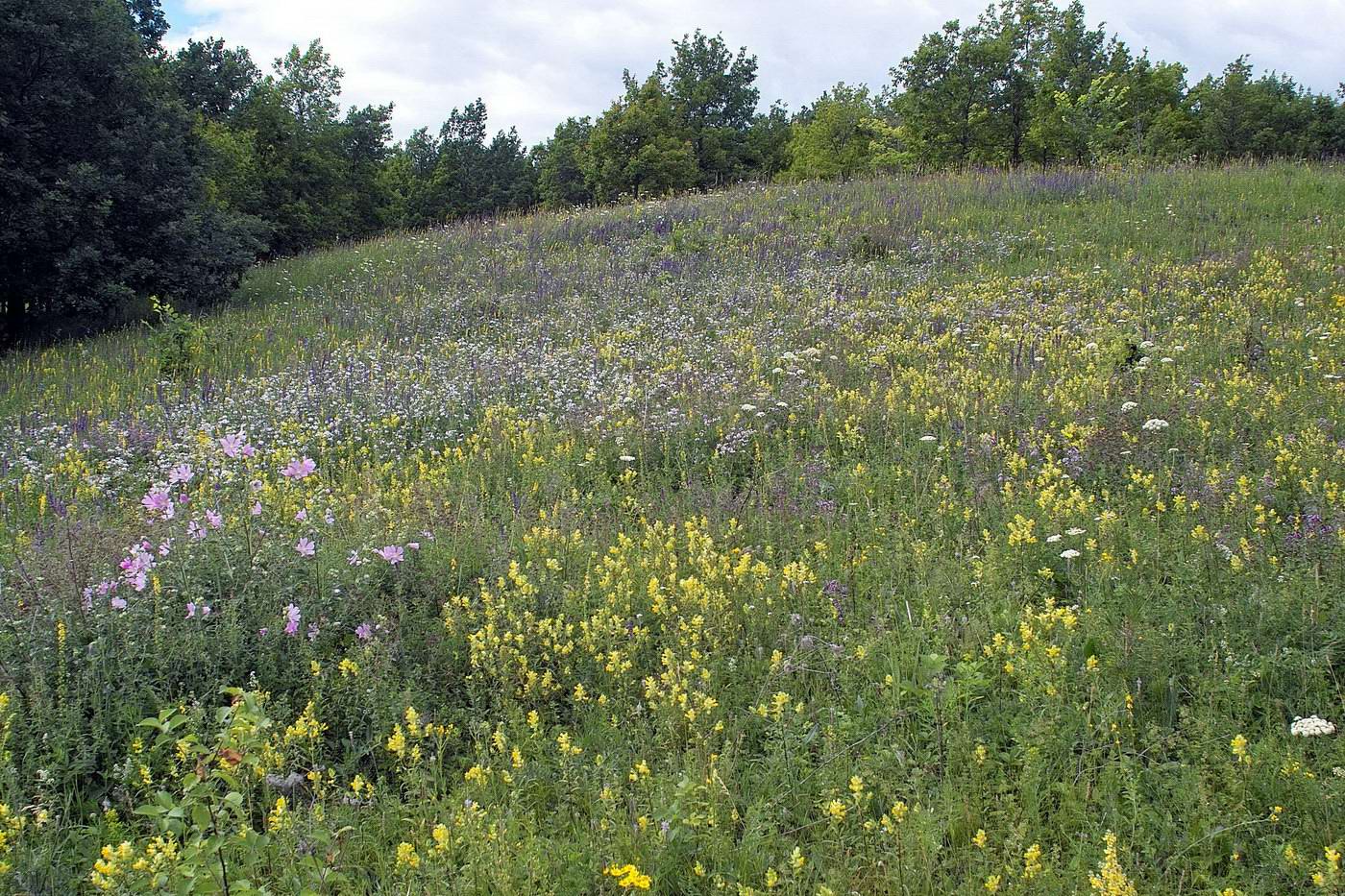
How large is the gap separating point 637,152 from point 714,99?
656 inches

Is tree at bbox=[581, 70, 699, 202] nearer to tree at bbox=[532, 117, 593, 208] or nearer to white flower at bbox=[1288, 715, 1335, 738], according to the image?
tree at bbox=[532, 117, 593, 208]

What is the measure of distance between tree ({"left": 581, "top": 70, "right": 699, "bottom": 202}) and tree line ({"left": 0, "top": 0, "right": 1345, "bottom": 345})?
0.12 meters

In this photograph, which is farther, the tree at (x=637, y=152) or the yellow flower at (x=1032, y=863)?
the tree at (x=637, y=152)

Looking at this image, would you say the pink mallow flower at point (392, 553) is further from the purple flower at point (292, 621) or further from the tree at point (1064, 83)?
the tree at point (1064, 83)

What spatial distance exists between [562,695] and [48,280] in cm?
1386

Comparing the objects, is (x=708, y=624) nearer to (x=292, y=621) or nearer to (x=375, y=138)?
(x=292, y=621)

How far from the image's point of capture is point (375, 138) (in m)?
48.2

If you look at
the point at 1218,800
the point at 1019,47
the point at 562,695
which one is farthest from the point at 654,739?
the point at 1019,47

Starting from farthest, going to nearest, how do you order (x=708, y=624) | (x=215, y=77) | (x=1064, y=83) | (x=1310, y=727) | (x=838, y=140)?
(x=838, y=140)
(x=1064, y=83)
(x=215, y=77)
(x=708, y=624)
(x=1310, y=727)

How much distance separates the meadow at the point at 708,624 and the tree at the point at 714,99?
50.2 m

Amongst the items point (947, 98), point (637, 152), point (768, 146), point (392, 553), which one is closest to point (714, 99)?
point (768, 146)

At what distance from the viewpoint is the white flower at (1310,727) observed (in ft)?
8.44

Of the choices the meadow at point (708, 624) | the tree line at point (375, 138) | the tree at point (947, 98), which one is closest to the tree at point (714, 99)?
the tree line at point (375, 138)

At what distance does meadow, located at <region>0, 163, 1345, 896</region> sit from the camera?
96.8 inches
